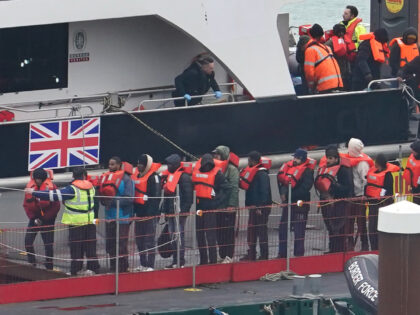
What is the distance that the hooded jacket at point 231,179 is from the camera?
18188mm

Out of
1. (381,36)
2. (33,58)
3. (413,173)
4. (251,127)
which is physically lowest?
(413,173)

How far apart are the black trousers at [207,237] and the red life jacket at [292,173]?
3.63 feet

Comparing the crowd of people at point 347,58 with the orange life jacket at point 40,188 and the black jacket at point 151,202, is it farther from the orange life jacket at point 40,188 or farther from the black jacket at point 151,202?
the orange life jacket at point 40,188

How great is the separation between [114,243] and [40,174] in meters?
1.05

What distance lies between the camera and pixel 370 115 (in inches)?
834

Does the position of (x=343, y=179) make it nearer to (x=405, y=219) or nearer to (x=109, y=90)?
A: (x=109, y=90)

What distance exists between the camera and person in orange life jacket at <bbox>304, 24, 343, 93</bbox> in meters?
20.8

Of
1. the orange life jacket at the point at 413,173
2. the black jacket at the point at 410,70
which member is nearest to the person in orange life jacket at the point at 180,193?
the orange life jacket at the point at 413,173

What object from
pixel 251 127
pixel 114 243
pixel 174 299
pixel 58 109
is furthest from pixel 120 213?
pixel 251 127

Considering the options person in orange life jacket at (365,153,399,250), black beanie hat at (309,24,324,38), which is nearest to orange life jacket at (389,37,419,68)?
black beanie hat at (309,24,324,38)

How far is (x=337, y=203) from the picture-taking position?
60.4 ft

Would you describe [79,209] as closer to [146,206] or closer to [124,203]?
[124,203]

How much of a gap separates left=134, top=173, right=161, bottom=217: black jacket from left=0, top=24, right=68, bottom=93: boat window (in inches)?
93.4

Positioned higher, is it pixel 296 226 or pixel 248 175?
pixel 248 175
